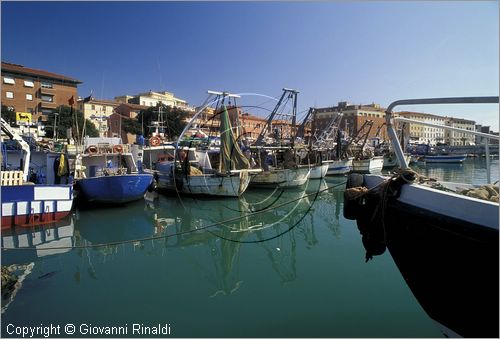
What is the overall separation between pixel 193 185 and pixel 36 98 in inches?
1756

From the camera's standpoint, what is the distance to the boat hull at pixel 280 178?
1992cm

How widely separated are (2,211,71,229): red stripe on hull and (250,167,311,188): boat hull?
1111 centimetres

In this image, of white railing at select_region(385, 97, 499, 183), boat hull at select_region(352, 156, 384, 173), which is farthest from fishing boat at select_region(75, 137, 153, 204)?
boat hull at select_region(352, 156, 384, 173)

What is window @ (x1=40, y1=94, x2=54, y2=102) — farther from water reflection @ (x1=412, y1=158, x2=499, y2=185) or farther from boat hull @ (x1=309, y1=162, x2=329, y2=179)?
water reflection @ (x1=412, y1=158, x2=499, y2=185)

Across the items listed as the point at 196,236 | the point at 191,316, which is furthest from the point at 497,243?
the point at 196,236

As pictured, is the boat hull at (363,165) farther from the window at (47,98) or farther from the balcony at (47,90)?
the balcony at (47,90)

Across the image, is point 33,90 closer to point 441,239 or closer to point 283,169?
point 283,169

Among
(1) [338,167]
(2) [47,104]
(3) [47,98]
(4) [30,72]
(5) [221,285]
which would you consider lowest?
(5) [221,285]

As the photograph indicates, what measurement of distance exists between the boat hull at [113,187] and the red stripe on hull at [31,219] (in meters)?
1.87

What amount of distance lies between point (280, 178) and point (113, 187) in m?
10.1

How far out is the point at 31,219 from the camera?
35.3 feet

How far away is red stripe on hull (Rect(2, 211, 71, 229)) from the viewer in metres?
10.3

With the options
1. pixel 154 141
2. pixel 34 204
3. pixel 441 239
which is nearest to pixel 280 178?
pixel 154 141

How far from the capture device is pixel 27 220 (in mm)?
10672
